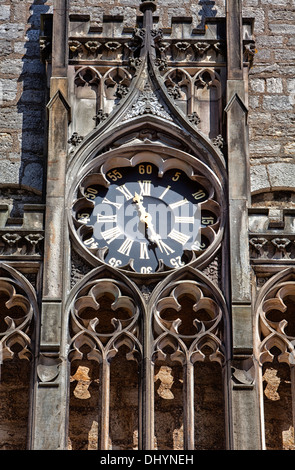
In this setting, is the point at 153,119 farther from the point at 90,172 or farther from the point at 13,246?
the point at 13,246

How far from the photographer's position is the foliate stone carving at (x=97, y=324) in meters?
16.2

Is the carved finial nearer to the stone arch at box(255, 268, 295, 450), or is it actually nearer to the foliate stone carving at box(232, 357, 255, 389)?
the stone arch at box(255, 268, 295, 450)

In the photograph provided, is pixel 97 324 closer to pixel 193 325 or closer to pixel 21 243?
pixel 193 325

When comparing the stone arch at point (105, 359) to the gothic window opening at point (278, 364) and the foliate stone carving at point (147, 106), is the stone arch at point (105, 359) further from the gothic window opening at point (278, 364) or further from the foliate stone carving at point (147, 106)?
the foliate stone carving at point (147, 106)

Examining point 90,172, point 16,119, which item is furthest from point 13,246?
point 16,119

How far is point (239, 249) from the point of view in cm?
1677

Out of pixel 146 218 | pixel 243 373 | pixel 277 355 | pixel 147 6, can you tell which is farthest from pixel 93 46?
pixel 243 373

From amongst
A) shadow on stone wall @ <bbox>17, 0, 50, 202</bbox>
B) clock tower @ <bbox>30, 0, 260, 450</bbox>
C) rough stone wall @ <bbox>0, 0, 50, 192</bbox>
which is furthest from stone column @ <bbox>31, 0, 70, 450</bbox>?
rough stone wall @ <bbox>0, 0, 50, 192</bbox>

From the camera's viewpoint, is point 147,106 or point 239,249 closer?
point 239,249

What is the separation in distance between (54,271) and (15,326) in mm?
667

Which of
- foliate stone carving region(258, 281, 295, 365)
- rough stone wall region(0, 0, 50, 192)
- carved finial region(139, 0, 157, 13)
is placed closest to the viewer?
foliate stone carving region(258, 281, 295, 365)

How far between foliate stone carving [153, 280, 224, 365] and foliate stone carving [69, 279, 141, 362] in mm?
237

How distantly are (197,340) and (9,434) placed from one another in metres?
2.13

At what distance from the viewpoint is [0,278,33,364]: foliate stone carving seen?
16.3 m
